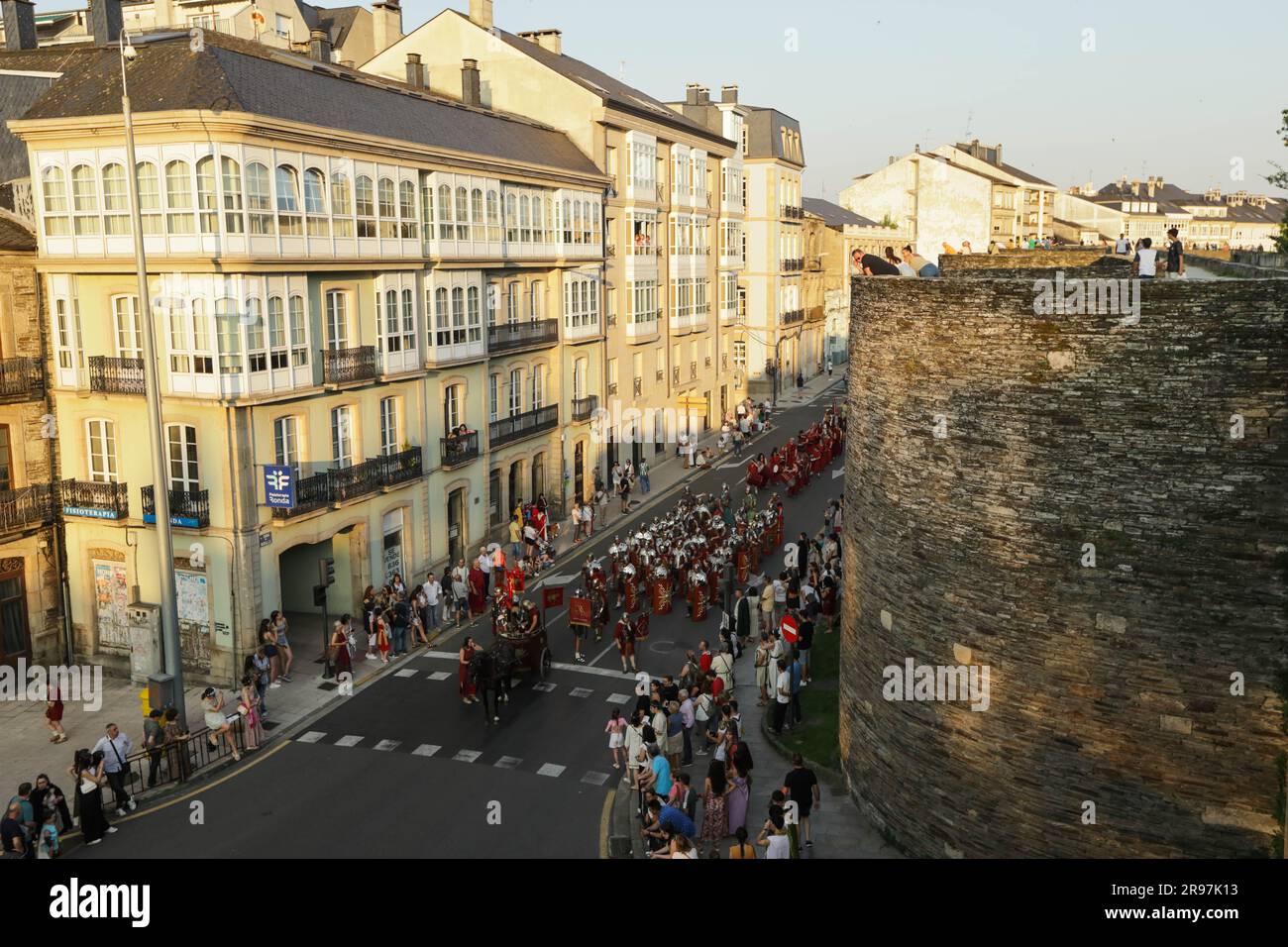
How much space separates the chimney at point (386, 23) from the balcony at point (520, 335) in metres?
15.6

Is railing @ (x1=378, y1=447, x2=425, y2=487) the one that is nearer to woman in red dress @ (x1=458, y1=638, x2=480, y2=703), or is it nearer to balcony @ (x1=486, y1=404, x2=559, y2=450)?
balcony @ (x1=486, y1=404, x2=559, y2=450)

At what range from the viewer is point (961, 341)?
46.7ft

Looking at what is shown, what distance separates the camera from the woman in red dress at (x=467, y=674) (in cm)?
2301

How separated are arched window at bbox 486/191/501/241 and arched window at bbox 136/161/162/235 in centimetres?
1230

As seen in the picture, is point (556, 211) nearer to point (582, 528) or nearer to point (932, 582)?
point (582, 528)

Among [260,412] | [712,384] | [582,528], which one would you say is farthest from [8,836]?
[712,384]

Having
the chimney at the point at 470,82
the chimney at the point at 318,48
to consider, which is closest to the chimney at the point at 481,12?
the chimney at the point at 470,82

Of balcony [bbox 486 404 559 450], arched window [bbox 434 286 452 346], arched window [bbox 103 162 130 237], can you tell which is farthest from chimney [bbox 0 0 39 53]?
balcony [bbox 486 404 559 450]

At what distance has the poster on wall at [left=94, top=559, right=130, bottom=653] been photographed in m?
26.5

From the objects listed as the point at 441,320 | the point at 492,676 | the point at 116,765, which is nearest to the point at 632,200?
the point at 441,320

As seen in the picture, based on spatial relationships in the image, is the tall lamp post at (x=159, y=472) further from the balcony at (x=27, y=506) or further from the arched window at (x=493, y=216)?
the arched window at (x=493, y=216)
